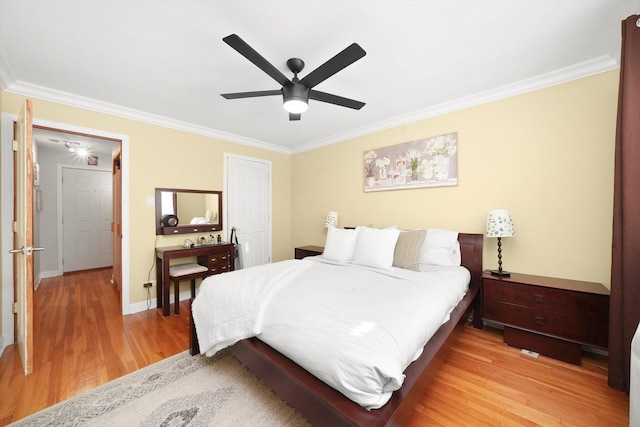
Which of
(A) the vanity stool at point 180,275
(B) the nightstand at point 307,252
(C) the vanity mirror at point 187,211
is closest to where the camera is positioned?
(A) the vanity stool at point 180,275

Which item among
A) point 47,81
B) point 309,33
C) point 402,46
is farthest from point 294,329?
point 47,81

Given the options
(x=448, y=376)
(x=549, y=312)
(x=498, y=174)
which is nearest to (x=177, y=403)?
(x=448, y=376)

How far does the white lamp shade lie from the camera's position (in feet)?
7.60

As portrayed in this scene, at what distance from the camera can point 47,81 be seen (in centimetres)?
235

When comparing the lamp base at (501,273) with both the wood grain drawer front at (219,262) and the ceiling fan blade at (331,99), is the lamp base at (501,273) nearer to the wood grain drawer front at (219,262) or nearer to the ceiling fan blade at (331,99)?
the ceiling fan blade at (331,99)

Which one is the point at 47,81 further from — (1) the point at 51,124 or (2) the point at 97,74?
(2) the point at 97,74

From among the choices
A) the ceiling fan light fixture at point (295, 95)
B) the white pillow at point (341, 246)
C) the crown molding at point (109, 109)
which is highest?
the crown molding at point (109, 109)

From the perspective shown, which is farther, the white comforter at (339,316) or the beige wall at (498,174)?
the beige wall at (498,174)

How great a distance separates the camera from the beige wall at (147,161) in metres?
2.67

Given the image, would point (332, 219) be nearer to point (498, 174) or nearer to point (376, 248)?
point (376, 248)

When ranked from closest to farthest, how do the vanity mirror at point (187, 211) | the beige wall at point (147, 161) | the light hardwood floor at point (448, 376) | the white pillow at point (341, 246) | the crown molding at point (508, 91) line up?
the light hardwood floor at point (448, 376)
the crown molding at point (508, 91)
the beige wall at point (147, 161)
the white pillow at point (341, 246)
the vanity mirror at point (187, 211)

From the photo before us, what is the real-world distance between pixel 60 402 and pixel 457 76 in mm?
4026

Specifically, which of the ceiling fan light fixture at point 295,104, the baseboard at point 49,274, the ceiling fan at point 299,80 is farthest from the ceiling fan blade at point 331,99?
the baseboard at point 49,274

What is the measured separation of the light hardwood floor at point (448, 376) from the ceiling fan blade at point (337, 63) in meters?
2.26
